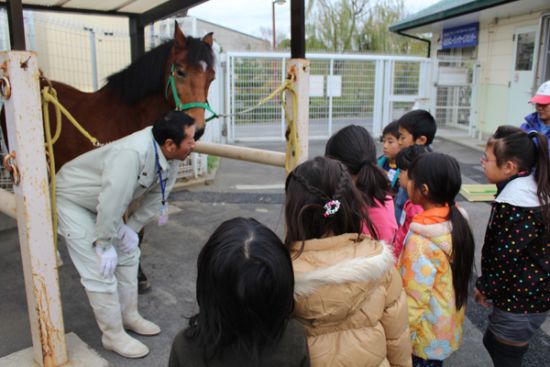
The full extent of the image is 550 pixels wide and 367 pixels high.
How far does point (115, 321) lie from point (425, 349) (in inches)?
65.9

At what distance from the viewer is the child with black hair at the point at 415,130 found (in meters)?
3.04

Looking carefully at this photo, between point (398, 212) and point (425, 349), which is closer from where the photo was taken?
point (425, 349)

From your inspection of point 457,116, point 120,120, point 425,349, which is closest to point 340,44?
point 457,116

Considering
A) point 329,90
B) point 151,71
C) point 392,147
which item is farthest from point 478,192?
point 329,90

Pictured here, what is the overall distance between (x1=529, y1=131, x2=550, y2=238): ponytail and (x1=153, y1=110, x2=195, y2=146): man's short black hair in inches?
67.5

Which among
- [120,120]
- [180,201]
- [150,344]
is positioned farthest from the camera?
[180,201]

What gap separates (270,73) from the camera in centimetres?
1064

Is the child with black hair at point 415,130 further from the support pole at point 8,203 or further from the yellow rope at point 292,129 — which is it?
the support pole at point 8,203

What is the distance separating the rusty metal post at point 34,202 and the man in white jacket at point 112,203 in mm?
251

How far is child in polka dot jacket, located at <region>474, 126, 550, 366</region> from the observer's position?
2006 millimetres

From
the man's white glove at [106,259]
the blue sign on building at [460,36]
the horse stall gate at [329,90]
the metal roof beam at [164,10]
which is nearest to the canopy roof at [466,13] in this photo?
the blue sign on building at [460,36]

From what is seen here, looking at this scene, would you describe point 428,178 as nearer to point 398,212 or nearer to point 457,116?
point 398,212

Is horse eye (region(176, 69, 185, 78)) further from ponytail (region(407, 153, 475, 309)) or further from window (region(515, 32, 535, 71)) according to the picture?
window (region(515, 32, 535, 71))

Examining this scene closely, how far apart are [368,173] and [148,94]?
198 cm
